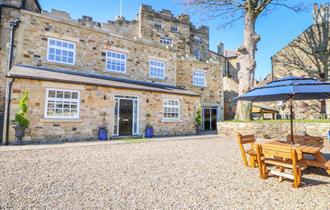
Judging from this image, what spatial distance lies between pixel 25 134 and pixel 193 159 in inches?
292

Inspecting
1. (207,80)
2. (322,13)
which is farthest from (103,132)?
(322,13)

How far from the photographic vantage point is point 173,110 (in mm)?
13219

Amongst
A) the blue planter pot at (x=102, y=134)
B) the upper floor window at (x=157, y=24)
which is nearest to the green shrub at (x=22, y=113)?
the blue planter pot at (x=102, y=134)

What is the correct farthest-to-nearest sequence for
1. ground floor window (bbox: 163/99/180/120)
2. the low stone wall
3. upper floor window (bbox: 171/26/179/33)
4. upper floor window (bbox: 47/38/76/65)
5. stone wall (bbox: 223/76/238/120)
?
upper floor window (bbox: 171/26/179/33), stone wall (bbox: 223/76/238/120), ground floor window (bbox: 163/99/180/120), upper floor window (bbox: 47/38/76/65), the low stone wall

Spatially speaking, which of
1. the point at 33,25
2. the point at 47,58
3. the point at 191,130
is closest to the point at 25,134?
the point at 47,58

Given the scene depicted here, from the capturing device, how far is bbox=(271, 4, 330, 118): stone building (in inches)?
693

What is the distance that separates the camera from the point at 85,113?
9781 mm

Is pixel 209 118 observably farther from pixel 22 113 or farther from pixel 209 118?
pixel 22 113

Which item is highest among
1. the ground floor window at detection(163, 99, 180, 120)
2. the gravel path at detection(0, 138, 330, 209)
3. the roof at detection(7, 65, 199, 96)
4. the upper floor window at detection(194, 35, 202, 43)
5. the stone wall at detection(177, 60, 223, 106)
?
the upper floor window at detection(194, 35, 202, 43)

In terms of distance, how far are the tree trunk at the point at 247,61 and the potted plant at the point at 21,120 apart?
11.3 m

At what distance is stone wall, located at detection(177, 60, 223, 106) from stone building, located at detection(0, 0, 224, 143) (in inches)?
19.2

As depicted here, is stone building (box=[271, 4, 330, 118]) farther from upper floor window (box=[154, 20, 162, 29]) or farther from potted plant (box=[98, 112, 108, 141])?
potted plant (box=[98, 112, 108, 141])

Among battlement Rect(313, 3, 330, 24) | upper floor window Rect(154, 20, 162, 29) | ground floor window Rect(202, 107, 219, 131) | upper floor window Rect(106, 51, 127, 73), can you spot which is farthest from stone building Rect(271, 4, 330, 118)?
upper floor window Rect(106, 51, 127, 73)

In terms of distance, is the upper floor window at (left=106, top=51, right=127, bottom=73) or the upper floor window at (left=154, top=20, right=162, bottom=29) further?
the upper floor window at (left=154, top=20, right=162, bottom=29)
